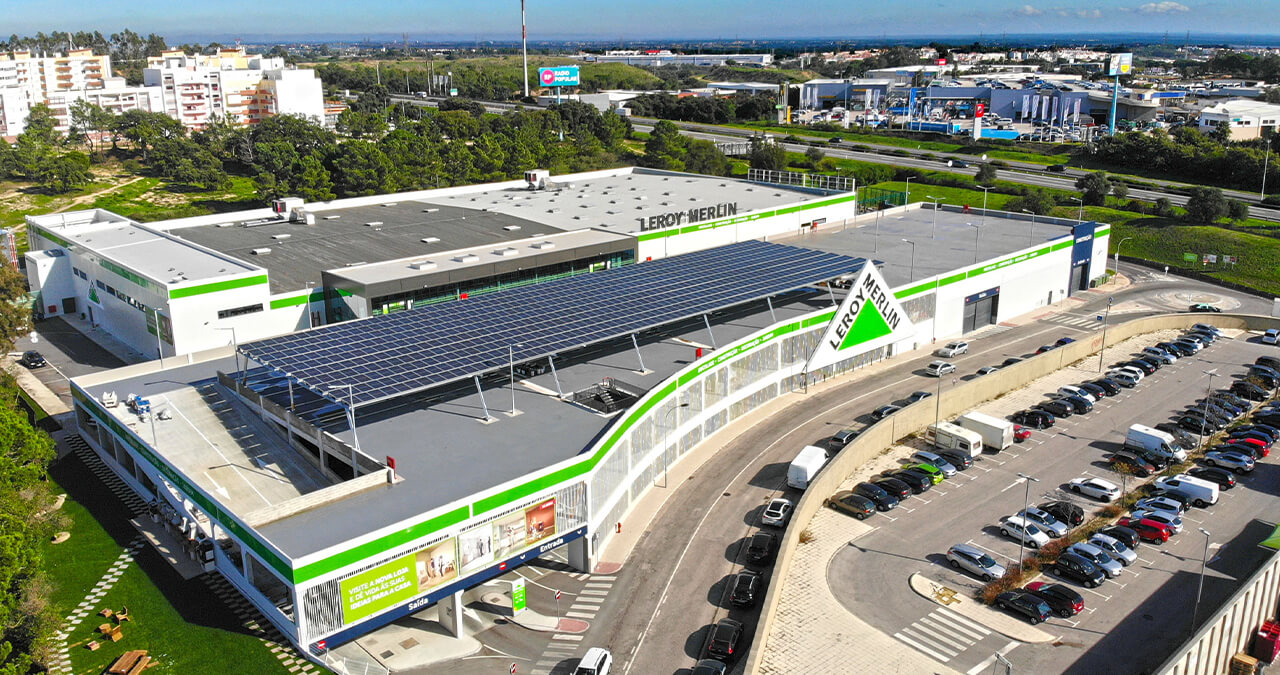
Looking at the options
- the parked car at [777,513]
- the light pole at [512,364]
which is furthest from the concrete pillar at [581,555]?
the parked car at [777,513]

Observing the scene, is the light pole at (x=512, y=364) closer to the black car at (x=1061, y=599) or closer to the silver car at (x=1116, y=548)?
the black car at (x=1061, y=599)

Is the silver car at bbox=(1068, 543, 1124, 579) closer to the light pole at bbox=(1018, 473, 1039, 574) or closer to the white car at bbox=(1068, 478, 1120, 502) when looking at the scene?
the light pole at bbox=(1018, 473, 1039, 574)

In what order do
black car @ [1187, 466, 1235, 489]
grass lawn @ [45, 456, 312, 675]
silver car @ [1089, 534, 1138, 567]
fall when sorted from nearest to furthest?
grass lawn @ [45, 456, 312, 675] → silver car @ [1089, 534, 1138, 567] → black car @ [1187, 466, 1235, 489]

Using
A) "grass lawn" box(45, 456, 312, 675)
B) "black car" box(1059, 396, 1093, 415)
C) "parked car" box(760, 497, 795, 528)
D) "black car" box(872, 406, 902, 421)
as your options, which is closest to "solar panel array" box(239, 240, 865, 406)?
"grass lawn" box(45, 456, 312, 675)

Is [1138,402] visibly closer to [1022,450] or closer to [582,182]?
[1022,450]

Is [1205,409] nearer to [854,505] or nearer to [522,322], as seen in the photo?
[854,505]

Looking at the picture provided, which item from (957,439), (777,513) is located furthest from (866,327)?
(777,513)
